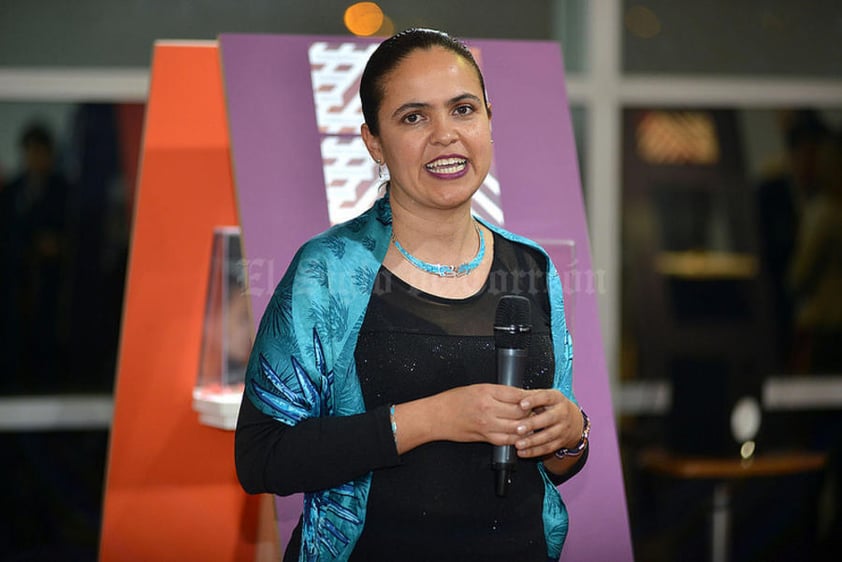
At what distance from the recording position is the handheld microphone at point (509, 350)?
1.75m

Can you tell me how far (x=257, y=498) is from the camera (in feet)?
9.50

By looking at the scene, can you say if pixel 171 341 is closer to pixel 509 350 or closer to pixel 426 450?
pixel 426 450

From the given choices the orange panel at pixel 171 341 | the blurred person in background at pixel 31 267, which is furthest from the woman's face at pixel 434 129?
the blurred person in background at pixel 31 267

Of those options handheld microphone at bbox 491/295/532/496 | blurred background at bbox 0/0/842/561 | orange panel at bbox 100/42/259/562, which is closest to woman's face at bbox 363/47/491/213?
handheld microphone at bbox 491/295/532/496

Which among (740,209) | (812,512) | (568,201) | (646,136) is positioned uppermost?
(646,136)

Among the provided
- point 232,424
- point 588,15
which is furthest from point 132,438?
point 588,15

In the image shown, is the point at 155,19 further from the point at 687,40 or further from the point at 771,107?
the point at 771,107

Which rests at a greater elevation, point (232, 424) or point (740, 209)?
point (740, 209)

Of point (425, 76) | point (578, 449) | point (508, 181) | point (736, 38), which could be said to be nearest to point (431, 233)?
point (425, 76)

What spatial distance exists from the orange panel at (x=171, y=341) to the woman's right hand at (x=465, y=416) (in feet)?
4.23

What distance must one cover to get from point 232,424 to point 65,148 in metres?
1.98

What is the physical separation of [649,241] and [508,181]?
7.63 ft

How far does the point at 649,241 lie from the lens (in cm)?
465

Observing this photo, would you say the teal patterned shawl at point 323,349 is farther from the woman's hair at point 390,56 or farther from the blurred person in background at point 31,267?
the blurred person in background at point 31,267
